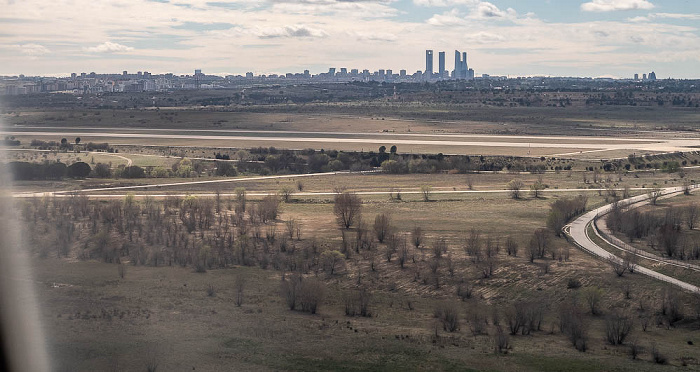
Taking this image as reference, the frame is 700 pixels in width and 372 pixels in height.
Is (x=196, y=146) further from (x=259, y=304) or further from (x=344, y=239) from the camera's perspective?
(x=259, y=304)

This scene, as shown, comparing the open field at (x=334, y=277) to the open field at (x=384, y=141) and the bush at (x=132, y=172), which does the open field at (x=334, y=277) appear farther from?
the open field at (x=384, y=141)

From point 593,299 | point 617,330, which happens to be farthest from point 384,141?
point 617,330

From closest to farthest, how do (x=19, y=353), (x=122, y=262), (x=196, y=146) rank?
(x=19, y=353) < (x=122, y=262) < (x=196, y=146)

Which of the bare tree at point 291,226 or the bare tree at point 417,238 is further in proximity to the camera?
the bare tree at point 291,226

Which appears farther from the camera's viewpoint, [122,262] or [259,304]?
[122,262]

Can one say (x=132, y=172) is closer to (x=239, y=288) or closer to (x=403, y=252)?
(x=403, y=252)

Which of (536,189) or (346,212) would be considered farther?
(536,189)

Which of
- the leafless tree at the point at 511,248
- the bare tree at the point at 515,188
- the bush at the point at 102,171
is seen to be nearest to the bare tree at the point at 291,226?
the leafless tree at the point at 511,248

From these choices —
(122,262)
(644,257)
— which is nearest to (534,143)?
(644,257)

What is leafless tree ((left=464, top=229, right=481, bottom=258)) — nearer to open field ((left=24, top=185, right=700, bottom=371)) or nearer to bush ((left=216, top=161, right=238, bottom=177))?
open field ((left=24, top=185, right=700, bottom=371))
